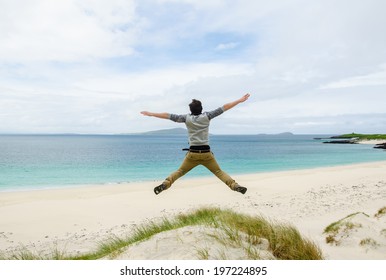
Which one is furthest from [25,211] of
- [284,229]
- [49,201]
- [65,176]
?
[65,176]

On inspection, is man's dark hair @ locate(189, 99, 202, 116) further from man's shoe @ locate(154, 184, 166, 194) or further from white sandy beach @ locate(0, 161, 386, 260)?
white sandy beach @ locate(0, 161, 386, 260)

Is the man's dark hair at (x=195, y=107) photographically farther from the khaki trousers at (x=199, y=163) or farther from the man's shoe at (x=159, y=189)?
the man's shoe at (x=159, y=189)

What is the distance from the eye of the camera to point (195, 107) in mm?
3570

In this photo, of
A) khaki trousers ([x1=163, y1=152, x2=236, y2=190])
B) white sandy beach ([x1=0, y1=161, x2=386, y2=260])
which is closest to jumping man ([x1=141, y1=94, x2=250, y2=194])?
khaki trousers ([x1=163, y1=152, x2=236, y2=190])

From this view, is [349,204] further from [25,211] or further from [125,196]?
[25,211]

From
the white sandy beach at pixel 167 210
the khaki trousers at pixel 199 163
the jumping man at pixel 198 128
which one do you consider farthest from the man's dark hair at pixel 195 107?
the white sandy beach at pixel 167 210

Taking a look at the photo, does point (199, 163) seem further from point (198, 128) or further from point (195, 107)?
point (195, 107)

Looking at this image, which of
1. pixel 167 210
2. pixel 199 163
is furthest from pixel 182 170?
pixel 167 210

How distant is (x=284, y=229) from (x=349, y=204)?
37.9ft

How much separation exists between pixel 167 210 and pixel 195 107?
14.9 meters

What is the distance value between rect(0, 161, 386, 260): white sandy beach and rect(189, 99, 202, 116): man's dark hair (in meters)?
2.93

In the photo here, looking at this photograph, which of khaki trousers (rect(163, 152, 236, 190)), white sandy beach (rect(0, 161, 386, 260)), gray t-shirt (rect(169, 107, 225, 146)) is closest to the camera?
gray t-shirt (rect(169, 107, 225, 146))

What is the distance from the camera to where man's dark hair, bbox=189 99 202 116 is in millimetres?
3564
